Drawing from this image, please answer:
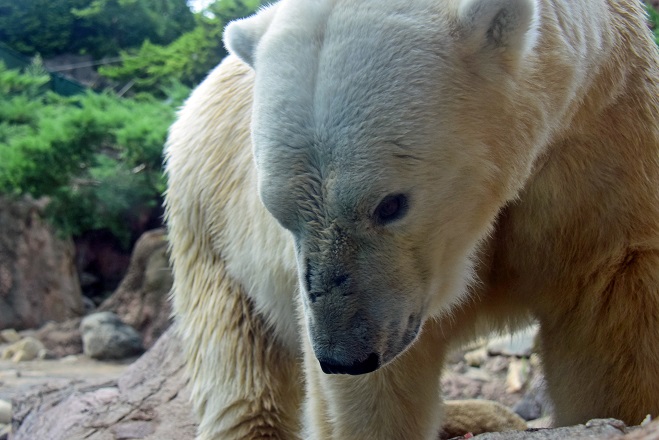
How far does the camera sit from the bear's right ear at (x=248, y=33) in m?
1.79

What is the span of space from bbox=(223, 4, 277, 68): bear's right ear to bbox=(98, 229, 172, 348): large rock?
16.2 ft

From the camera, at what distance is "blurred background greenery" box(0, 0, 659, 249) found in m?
6.89

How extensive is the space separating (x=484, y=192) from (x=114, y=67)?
9324mm

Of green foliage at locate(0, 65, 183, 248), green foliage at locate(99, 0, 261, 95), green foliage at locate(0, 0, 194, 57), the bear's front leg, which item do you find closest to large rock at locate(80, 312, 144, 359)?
green foliage at locate(0, 65, 183, 248)

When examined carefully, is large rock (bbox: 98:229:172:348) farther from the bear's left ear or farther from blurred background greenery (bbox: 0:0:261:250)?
the bear's left ear

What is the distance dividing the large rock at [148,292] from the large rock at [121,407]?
3.10m

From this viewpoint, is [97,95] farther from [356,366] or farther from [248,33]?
[356,366]

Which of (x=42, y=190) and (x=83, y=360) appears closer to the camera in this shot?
(x=83, y=360)

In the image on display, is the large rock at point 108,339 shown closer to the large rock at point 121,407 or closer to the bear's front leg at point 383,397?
the large rock at point 121,407

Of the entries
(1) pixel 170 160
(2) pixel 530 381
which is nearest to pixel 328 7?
(1) pixel 170 160

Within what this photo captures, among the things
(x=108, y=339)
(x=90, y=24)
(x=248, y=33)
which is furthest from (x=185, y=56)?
(x=248, y=33)

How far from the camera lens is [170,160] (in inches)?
119

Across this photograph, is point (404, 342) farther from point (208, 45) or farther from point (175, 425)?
point (208, 45)

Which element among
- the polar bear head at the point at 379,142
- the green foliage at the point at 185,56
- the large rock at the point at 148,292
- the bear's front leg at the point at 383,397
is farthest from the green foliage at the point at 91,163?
the polar bear head at the point at 379,142
